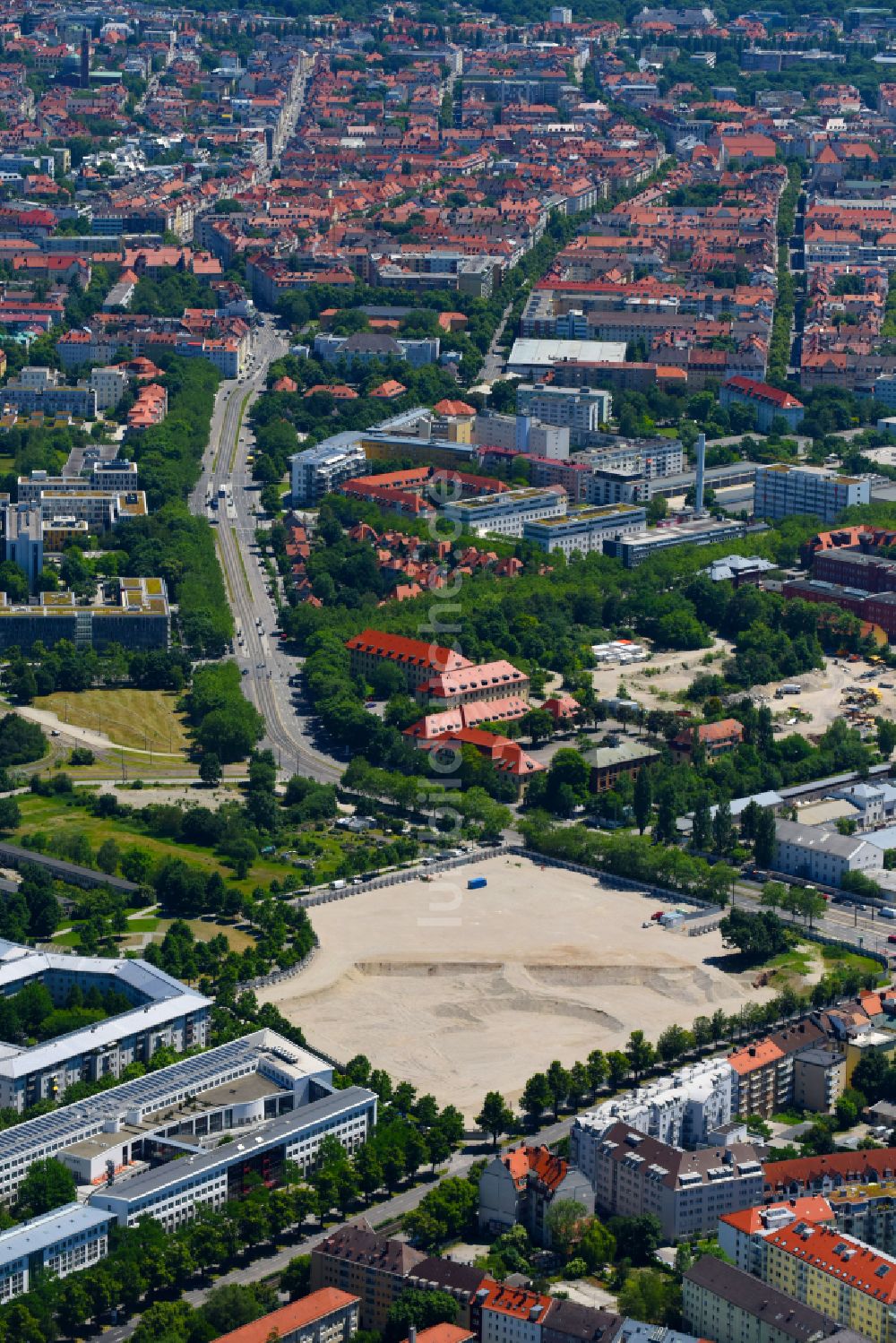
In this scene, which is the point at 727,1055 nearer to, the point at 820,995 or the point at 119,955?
A: the point at 820,995

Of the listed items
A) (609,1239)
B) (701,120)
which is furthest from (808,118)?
(609,1239)

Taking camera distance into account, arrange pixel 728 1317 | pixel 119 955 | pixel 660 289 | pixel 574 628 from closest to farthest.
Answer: pixel 728 1317 < pixel 119 955 < pixel 574 628 < pixel 660 289

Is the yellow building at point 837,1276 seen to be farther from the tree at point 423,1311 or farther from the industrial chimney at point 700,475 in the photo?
the industrial chimney at point 700,475

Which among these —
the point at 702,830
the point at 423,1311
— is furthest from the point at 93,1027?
the point at 702,830

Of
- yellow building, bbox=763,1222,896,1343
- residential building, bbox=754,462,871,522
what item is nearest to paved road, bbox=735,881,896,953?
yellow building, bbox=763,1222,896,1343

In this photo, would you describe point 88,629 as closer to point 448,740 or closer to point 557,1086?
point 448,740

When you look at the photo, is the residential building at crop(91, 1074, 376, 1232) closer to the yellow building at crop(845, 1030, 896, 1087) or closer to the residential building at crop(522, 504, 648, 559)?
the yellow building at crop(845, 1030, 896, 1087)
